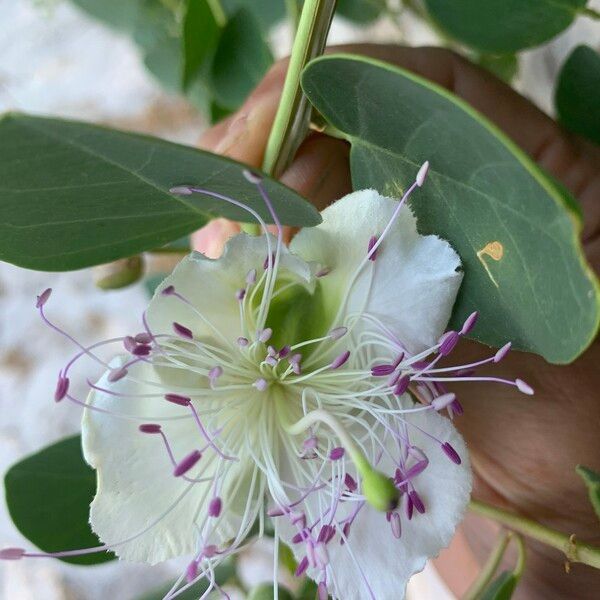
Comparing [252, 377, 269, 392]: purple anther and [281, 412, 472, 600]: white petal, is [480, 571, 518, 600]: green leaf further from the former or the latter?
[252, 377, 269, 392]: purple anther

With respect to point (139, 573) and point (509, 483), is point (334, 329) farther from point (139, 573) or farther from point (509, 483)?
point (139, 573)

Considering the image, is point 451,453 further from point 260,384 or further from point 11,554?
point 11,554

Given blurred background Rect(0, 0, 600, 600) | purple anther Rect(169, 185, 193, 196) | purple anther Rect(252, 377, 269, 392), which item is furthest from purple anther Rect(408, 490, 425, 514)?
blurred background Rect(0, 0, 600, 600)

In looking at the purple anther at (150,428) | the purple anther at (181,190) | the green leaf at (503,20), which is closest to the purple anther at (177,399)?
the purple anther at (150,428)

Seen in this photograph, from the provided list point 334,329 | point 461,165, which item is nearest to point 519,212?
point 461,165

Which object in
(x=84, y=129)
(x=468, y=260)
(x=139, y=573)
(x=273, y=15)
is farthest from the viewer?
(x=139, y=573)

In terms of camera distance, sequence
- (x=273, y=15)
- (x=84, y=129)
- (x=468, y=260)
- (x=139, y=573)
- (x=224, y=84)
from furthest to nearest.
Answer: (x=139, y=573), (x=273, y=15), (x=224, y=84), (x=468, y=260), (x=84, y=129)
